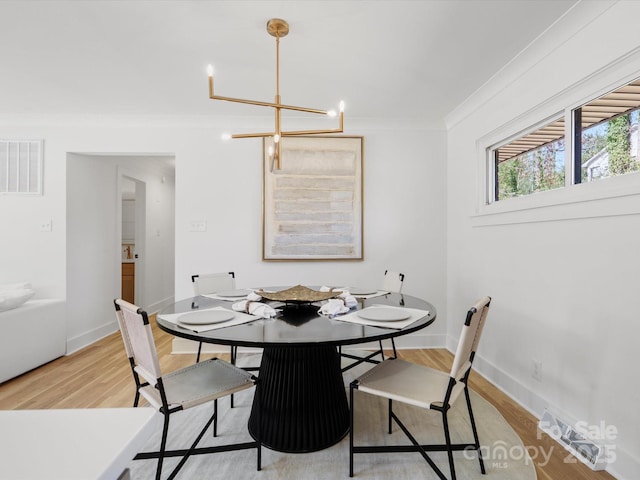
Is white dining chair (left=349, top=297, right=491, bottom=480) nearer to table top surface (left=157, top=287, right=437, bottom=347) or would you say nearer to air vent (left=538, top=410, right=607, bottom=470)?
table top surface (left=157, top=287, right=437, bottom=347)

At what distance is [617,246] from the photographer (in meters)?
1.61

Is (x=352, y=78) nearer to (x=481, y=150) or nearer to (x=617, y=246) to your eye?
(x=481, y=150)

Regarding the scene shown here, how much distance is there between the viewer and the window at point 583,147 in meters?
1.68

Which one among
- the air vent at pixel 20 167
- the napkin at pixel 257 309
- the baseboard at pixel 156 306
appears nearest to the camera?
the napkin at pixel 257 309

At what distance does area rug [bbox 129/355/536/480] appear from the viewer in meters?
1.60

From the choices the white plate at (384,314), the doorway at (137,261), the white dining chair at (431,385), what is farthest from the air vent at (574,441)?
the doorway at (137,261)

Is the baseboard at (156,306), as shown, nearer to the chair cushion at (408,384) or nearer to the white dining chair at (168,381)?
the white dining chair at (168,381)

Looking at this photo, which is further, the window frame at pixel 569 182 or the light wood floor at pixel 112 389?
the light wood floor at pixel 112 389

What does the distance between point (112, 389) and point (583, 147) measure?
12.0 feet

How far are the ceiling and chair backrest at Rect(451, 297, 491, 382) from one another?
1.59 metres

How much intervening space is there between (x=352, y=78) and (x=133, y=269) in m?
4.04

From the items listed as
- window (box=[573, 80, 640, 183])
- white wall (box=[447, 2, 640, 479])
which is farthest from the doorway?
window (box=[573, 80, 640, 183])

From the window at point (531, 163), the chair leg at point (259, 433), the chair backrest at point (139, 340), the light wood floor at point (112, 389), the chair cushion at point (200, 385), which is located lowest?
the light wood floor at point (112, 389)

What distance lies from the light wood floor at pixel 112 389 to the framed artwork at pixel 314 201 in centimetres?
135
